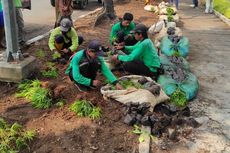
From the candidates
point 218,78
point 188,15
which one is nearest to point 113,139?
point 218,78

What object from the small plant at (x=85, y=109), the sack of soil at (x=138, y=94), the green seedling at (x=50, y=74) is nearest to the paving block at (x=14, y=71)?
the green seedling at (x=50, y=74)

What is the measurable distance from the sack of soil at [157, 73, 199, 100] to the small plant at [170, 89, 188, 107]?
6 centimetres

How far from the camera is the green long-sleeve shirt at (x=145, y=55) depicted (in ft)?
23.0

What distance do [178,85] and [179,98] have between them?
0.35 m

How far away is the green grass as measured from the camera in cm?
1606

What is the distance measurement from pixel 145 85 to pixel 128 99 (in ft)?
1.84

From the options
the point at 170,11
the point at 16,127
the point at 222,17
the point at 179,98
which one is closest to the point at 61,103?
the point at 16,127

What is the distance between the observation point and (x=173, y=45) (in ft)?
29.5

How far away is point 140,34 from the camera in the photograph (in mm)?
6938

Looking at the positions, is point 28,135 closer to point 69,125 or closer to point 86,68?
point 69,125

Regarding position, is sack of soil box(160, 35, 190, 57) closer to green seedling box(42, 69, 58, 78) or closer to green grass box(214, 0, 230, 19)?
green seedling box(42, 69, 58, 78)

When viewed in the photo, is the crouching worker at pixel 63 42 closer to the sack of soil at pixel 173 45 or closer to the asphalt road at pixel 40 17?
the sack of soil at pixel 173 45

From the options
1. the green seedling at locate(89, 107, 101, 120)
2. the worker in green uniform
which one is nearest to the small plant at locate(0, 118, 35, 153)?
the green seedling at locate(89, 107, 101, 120)

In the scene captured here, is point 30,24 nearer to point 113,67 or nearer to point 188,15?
point 113,67
